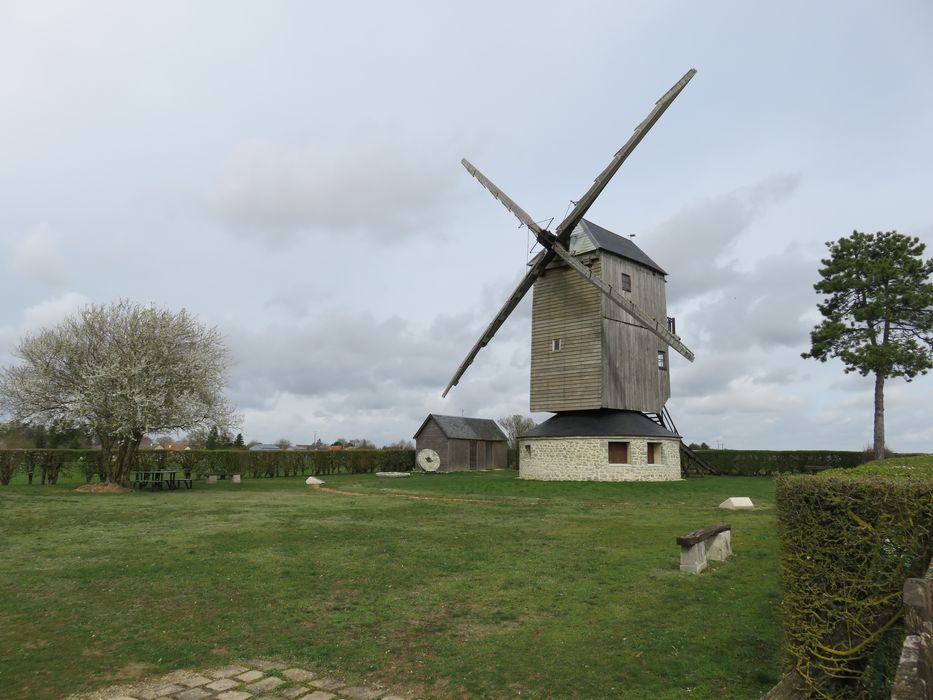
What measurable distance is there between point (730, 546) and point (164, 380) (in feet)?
68.4

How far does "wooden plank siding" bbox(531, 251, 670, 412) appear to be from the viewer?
27.3 m

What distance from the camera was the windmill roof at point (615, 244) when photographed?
92.7ft

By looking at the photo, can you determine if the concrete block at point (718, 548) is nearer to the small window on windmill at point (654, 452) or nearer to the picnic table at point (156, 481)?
the small window on windmill at point (654, 452)

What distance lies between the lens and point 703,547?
8.52 metres

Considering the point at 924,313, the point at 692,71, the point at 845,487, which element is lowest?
the point at 845,487

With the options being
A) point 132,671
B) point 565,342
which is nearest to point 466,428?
point 565,342

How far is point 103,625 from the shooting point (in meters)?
6.13

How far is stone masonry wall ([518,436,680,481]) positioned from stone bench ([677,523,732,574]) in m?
17.4

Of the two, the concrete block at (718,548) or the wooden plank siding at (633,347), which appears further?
the wooden plank siding at (633,347)

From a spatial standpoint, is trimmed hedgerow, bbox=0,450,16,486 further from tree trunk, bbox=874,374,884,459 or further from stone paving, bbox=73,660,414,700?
tree trunk, bbox=874,374,884,459

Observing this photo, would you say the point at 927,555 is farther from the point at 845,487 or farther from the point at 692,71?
the point at 692,71

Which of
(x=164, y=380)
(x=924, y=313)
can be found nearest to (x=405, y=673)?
(x=164, y=380)

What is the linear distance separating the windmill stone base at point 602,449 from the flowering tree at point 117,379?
14702 millimetres

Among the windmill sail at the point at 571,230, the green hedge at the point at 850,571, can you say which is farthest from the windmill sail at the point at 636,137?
the green hedge at the point at 850,571
